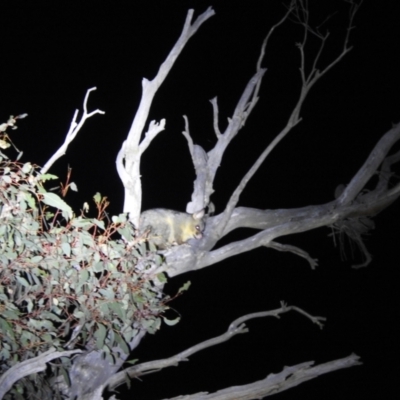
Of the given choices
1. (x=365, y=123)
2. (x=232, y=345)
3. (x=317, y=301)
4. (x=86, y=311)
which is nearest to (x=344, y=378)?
(x=317, y=301)

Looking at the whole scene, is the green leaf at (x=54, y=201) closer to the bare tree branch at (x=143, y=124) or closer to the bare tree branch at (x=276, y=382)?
the bare tree branch at (x=143, y=124)

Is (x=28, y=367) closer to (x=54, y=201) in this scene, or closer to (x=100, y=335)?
(x=100, y=335)

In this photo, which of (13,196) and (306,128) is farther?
(306,128)

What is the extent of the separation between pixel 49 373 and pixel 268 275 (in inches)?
441

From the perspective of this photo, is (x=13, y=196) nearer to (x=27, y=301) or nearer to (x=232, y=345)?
(x=27, y=301)

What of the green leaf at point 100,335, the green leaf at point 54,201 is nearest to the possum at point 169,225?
the green leaf at point 100,335

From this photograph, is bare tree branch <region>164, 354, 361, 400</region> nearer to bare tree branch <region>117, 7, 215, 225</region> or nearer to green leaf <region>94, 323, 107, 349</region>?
green leaf <region>94, 323, 107, 349</region>

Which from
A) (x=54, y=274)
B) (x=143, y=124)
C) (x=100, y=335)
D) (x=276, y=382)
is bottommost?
(x=276, y=382)

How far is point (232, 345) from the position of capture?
12945 millimetres

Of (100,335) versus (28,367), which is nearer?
(28,367)

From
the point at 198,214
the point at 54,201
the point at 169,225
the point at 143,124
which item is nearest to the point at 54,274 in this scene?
the point at 54,201

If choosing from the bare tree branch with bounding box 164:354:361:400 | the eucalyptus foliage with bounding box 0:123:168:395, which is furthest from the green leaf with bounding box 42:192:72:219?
the bare tree branch with bounding box 164:354:361:400

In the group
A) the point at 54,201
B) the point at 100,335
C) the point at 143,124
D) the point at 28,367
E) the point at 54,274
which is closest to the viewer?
the point at 28,367

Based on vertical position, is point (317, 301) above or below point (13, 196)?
below
